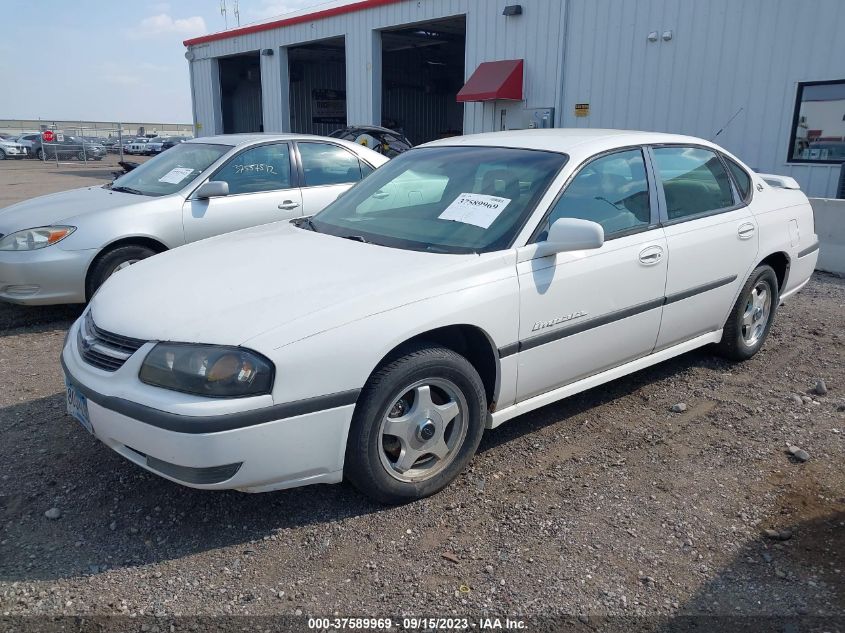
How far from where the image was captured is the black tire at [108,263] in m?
5.56

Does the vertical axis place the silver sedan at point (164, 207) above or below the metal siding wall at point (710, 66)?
below

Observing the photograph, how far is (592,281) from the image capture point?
3547 millimetres

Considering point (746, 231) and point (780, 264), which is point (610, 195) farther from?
point (780, 264)

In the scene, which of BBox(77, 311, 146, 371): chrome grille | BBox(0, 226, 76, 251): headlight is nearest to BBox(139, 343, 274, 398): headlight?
BBox(77, 311, 146, 371): chrome grille

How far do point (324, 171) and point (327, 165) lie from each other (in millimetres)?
79

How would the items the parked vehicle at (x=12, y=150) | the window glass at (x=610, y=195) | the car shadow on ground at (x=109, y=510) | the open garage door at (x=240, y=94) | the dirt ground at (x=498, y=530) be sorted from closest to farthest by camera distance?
the dirt ground at (x=498, y=530) → the car shadow on ground at (x=109, y=510) → the window glass at (x=610, y=195) → the open garage door at (x=240, y=94) → the parked vehicle at (x=12, y=150)

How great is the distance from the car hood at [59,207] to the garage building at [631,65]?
9331 mm

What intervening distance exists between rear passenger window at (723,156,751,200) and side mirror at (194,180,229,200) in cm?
391

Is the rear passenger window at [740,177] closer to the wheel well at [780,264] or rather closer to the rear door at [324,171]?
the wheel well at [780,264]

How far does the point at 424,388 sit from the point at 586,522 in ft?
3.01

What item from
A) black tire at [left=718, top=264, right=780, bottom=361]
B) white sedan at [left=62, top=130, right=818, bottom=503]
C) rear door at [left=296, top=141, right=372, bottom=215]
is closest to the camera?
white sedan at [left=62, top=130, right=818, bottom=503]

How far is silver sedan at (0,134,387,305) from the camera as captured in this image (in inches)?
215

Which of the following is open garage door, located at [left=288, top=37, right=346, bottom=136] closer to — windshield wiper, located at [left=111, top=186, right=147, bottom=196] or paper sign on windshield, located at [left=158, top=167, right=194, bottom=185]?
windshield wiper, located at [left=111, top=186, right=147, bottom=196]

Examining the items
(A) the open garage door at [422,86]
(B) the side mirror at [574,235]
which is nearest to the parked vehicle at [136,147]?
(A) the open garage door at [422,86]
